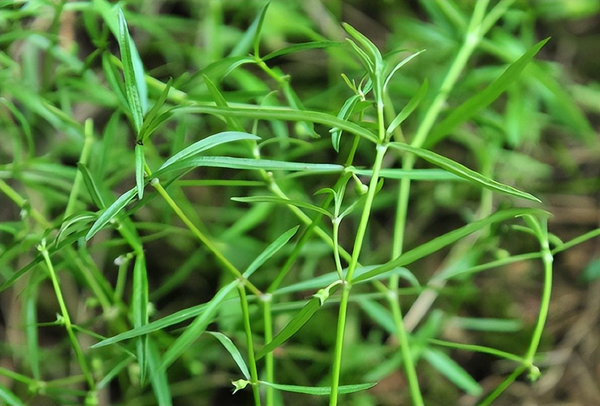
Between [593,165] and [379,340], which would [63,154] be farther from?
[593,165]

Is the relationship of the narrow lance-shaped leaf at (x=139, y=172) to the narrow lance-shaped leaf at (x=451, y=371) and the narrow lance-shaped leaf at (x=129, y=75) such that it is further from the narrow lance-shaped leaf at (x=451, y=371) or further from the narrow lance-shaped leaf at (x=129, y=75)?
the narrow lance-shaped leaf at (x=451, y=371)

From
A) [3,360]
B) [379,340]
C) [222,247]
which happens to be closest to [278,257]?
[222,247]

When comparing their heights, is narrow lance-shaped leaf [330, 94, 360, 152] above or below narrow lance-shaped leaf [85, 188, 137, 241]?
above

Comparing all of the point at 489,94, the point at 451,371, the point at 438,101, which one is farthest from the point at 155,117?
the point at 451,371

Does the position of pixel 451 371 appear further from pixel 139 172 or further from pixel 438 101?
pixel 139 172

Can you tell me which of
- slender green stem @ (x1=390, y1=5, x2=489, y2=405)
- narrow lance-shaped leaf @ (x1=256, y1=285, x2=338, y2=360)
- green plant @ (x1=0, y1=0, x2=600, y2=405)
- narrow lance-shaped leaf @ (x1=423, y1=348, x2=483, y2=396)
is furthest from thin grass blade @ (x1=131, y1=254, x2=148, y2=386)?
narrow lance-shaped leaf @ (x1=423, y1=348, x2=483, y2=396)

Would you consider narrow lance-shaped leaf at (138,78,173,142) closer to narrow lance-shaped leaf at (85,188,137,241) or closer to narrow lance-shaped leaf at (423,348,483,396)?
narrow lance-shaped leaf at (85,188,137,241)

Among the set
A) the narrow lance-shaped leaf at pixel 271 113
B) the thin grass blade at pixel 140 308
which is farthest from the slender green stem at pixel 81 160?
the narrow lance-shaped leaf at pixel 271 113
